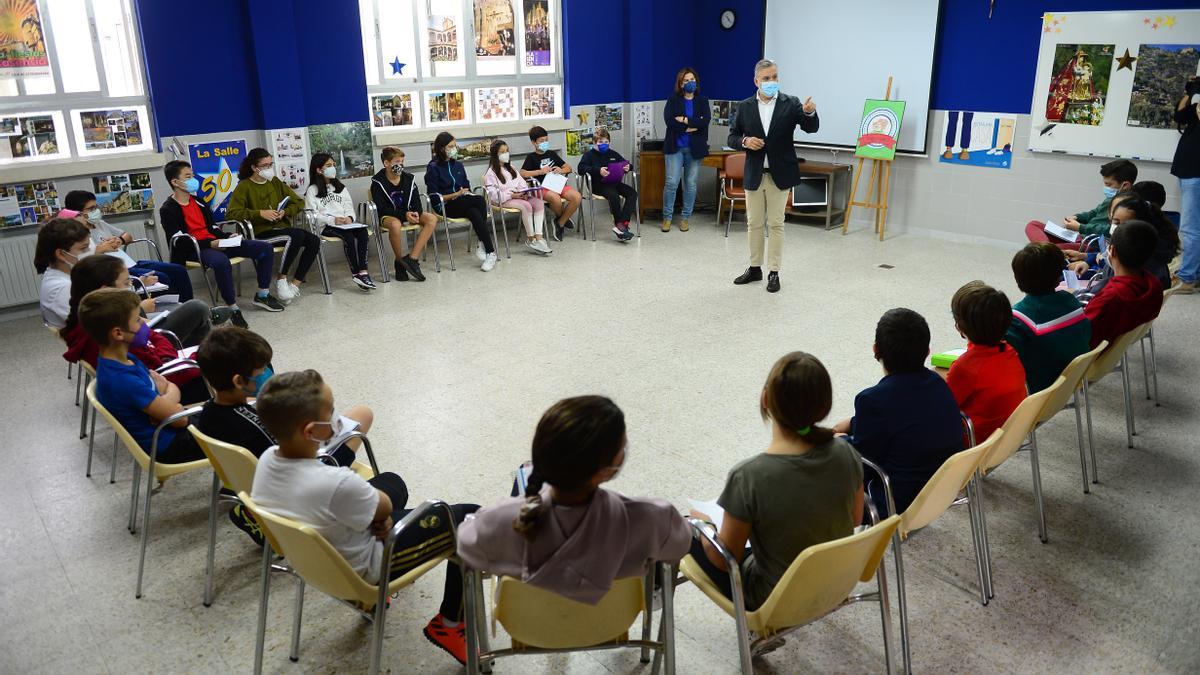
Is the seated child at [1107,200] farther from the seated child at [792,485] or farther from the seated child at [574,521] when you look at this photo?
the seated child at [574,521]

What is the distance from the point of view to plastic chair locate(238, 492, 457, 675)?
209 cm

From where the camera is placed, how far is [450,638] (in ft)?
8.42

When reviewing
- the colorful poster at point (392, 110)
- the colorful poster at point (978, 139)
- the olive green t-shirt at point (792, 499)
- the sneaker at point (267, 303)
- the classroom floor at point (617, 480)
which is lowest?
the classroom floor at point (617, 480)

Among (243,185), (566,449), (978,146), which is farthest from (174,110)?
(978,146)

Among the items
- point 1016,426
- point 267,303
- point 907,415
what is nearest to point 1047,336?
point 1016,426

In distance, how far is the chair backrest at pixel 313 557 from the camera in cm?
207

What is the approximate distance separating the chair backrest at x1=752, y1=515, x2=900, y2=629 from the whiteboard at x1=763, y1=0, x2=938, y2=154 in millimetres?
7168

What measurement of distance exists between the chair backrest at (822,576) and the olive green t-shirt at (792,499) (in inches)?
3.8

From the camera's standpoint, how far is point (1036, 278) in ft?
11.2

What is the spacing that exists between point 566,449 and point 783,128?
5.14m

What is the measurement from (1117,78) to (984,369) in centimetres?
569

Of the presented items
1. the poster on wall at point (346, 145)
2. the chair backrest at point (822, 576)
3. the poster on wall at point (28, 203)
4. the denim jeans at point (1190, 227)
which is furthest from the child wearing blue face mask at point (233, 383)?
the denim jeans at point (1190, 227)

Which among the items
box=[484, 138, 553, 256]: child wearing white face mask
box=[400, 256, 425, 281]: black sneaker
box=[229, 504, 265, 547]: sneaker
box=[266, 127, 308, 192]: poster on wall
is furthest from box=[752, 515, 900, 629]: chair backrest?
box=[266, 127, 308, 192]: poster on wall

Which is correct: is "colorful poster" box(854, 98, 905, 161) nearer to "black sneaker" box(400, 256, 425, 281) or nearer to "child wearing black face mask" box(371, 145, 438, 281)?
"child wearing black face mask" box(371, 145, 438, 281)
